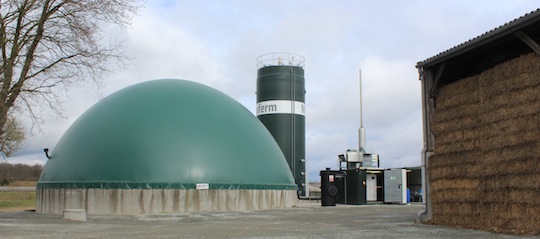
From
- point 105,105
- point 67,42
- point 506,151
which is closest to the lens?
point 506,151

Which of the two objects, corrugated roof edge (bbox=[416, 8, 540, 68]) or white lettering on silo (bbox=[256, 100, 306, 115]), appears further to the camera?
white lettering on silo (bbox=[256, 100, 306, 115])

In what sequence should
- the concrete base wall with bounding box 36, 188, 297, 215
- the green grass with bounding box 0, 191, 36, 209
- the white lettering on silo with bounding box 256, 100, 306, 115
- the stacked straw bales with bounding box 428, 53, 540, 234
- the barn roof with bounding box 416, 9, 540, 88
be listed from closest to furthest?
the stacked straw bales with bounding box 428, 53, 540, 234
the barn roof with bounding box 416, 9, 540, 88
the concrete base wall with bounding box 36, 188, 297, 215
the green grass with bounding box 0, 191, 36, 209
the white lettering on silo with bounding box 256, 100, 306, 115

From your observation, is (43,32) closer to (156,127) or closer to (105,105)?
(156,127)

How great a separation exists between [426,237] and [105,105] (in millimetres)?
19365

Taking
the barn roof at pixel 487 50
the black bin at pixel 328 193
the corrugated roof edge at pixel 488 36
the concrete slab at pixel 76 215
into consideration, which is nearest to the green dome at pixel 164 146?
the black bin at pixel 328 193

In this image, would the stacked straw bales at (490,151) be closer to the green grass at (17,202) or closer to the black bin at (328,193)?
the black bin at (328,193)

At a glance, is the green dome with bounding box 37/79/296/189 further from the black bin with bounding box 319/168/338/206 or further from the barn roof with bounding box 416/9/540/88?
the barn roof with bounding box 416/9/540/88

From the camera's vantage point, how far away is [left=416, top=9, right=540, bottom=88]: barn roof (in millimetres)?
13094

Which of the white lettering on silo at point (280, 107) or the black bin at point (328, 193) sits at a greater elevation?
the white lettering on silo at point (280, 107)

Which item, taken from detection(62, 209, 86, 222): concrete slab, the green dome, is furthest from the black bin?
detection(62, 209, 86, 222): concrete slab

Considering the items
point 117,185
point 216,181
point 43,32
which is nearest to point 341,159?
point 216,181

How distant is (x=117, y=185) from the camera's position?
76.6ft

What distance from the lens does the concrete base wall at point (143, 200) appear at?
23.2m

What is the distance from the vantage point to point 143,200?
2314 cm
